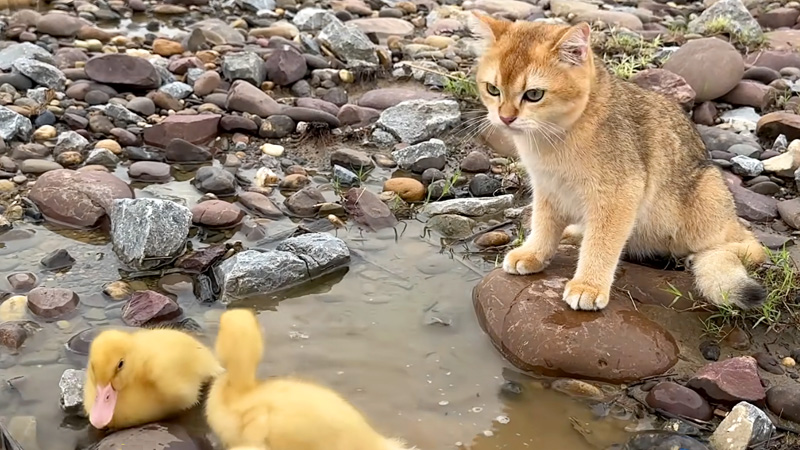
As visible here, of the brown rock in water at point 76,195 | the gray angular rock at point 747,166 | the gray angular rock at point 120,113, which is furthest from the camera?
the gray angular rock at point 120,113

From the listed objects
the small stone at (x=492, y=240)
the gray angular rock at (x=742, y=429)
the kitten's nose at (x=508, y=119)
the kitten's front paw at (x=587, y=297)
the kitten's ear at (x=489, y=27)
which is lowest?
the small stone at (x=492, y=240)

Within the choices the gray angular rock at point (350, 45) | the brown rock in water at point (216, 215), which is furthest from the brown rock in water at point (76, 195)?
the gray angular rock at point (350, 45)

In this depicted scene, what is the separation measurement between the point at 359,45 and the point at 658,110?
14.1 ft

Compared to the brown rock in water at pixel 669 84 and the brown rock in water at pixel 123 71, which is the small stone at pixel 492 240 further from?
the brown rock in water at pixel 123 71

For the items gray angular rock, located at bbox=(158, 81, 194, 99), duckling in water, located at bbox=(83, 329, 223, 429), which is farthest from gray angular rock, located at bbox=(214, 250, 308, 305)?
gray angular rock, located at bbox=(158, 81, 194, 99)

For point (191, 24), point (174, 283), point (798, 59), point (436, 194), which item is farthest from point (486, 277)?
point (191, 24)

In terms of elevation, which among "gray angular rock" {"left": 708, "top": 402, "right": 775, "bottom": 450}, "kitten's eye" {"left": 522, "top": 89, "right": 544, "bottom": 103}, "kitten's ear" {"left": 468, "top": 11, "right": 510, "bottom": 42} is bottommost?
"gray angular rock" {"left": 708, "top": 402, "right": 775, "bottom": 450}

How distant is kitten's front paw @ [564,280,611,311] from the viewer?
4.38 meters

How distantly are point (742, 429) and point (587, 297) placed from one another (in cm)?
104

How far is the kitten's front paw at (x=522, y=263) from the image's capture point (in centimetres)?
479

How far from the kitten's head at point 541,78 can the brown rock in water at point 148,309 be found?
6.58 feet

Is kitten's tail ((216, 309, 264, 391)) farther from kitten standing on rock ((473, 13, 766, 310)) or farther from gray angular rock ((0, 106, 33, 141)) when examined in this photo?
gray angular rock ((0, 106, 33, 141))

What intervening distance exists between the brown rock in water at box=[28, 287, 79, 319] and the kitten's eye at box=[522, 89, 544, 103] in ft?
8.73

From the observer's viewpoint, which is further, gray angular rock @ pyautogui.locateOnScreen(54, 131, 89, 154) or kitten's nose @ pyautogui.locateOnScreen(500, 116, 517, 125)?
gray angular rock @ pyautogui.locateOnScreen(54, 131, 89, 154)
